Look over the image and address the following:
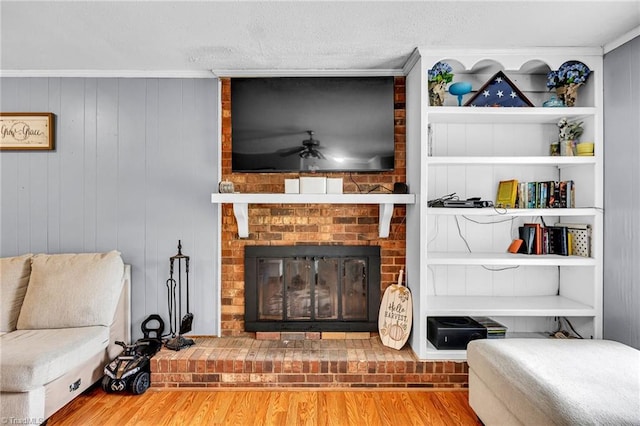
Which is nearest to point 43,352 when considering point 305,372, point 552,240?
point 305,372

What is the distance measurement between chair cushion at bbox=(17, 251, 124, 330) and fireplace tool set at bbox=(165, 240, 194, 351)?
1.22 ft

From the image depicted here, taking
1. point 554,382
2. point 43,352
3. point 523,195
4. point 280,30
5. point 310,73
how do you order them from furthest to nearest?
point 310,73, point 523,195, point 280,30, point 43,352, point 554,382

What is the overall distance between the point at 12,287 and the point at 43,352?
0.83 m

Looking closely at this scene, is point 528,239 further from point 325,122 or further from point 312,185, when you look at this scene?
point 325,122

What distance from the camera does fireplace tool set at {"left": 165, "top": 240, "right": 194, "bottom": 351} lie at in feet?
9.13

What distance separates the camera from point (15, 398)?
1943 mm

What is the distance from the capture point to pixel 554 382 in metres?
1.61

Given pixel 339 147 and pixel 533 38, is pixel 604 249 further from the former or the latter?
pixel 339 147

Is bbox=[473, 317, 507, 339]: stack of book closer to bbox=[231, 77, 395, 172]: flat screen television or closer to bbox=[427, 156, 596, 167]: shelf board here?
bbox=[427, 156, 596, 167]: shelf board

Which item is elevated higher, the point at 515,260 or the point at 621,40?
the point at 621,40

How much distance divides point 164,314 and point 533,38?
331 centimetres

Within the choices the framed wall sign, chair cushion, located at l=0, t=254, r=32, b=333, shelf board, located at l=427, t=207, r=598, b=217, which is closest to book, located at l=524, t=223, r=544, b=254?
shelf board, located at l=427, t=207, r=598, b=217

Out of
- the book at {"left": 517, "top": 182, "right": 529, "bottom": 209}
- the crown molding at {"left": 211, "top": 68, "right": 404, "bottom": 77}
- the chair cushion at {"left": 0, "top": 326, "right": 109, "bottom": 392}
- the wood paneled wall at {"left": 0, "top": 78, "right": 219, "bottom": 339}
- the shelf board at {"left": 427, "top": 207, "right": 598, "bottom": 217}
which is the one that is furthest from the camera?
the wood paneled wall at {"left": 0, "top": 78, "right": 219, "bottom": 339}

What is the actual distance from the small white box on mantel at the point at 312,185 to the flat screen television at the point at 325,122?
0.18m
